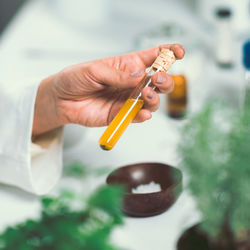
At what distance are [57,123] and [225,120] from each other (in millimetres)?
441

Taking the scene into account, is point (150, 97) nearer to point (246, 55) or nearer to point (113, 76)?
point (113, 76)

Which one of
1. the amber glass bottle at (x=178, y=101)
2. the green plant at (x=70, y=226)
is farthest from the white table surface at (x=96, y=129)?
the green plant at (x=70, y=226)

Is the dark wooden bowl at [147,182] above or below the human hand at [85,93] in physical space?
below

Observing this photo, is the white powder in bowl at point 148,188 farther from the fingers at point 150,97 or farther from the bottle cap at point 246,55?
the bottle cap at point 246,55

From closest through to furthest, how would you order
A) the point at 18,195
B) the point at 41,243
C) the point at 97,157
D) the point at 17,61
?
the point at 41,243 < the point at 18,195 < the point at 97,157 < the point at 17,61

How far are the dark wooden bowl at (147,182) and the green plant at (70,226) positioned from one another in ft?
0.83

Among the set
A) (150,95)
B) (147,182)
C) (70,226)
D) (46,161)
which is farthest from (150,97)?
(70,226)

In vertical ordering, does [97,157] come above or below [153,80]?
below

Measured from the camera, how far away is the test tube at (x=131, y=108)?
705mm

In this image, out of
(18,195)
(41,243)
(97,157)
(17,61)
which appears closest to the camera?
(41,243)

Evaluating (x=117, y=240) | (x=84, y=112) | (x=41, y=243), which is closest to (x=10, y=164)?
(x=84, y=112)

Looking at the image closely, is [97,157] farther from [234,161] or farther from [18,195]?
[234,161]

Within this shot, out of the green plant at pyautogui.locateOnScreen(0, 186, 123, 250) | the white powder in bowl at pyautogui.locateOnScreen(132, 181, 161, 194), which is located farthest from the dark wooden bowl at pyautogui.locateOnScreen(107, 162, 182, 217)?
the green plant at pyautogui.locateOnScreen(0, 186, 123, 250)

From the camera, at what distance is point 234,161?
48 centimetres
